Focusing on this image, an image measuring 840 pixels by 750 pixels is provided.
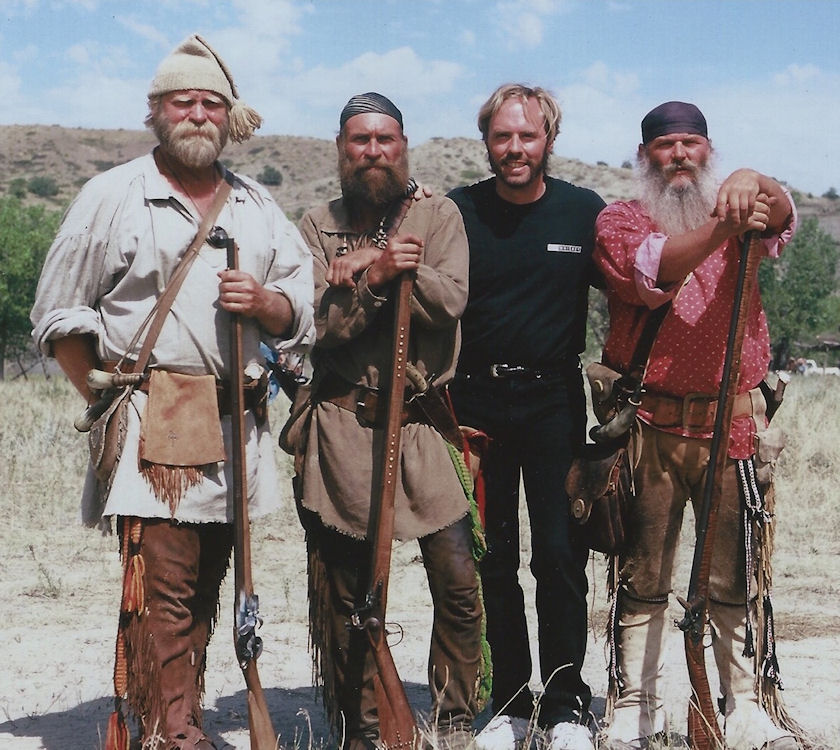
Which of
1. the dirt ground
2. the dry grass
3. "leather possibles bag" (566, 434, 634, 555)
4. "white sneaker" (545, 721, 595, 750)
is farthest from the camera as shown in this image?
the dry grass

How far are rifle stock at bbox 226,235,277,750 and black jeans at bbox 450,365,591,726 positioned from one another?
113 cm

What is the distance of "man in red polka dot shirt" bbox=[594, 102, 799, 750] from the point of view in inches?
161

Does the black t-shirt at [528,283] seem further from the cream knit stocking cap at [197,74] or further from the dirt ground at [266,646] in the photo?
the dirt ground at [266,646]

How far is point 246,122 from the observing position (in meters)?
3.96

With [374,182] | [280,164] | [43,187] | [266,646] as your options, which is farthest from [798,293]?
[280,164]

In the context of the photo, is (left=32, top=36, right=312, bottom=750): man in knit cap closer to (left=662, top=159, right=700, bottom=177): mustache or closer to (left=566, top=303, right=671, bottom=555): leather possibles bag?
(left=566, top=303, right=671, bottom=555): leather possibles bag

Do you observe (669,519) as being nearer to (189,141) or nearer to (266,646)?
(189,141)

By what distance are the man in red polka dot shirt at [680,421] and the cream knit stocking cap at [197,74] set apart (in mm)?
1423

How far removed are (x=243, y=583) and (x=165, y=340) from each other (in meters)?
0.83

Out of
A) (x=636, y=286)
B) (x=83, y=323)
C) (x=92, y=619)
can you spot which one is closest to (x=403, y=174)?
(x=636, y=286)

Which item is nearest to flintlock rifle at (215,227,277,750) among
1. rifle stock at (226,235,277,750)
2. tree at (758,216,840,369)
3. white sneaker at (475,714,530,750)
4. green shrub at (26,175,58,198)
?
rifle stock at (226,235,277,750)

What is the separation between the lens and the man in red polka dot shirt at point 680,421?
4090mm

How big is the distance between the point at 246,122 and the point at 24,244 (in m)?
22.8

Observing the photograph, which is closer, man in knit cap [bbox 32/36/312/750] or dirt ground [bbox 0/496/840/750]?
man in knit cap [bbox 32/36/312/750]
